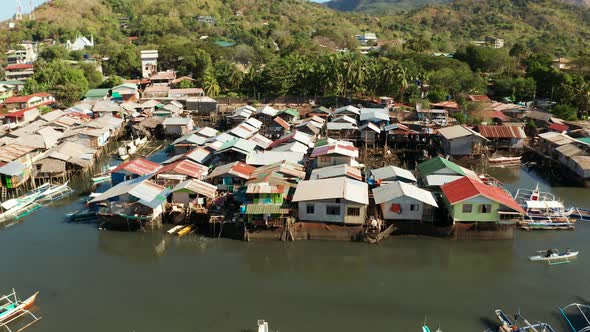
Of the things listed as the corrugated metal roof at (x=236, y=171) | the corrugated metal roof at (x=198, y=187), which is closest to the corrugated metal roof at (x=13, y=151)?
the corrugated metal roof at (x=198, y=187)

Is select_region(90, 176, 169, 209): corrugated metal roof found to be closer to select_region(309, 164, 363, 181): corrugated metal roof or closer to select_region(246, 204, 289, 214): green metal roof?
select_region(246, 204, 289, 214): green metal roof

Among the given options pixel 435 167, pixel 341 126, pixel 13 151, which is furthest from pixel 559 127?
pixel 13 151

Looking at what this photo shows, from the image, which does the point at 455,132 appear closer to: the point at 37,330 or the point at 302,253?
the point at 302,253

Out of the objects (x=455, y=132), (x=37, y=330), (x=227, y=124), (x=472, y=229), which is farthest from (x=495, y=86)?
(x=37, y=330)

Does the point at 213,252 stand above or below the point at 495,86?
below

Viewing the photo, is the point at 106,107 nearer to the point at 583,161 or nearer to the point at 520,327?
the point at 583,161

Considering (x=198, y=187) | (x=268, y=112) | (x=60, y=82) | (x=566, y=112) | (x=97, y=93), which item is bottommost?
(x=198, y=187)
